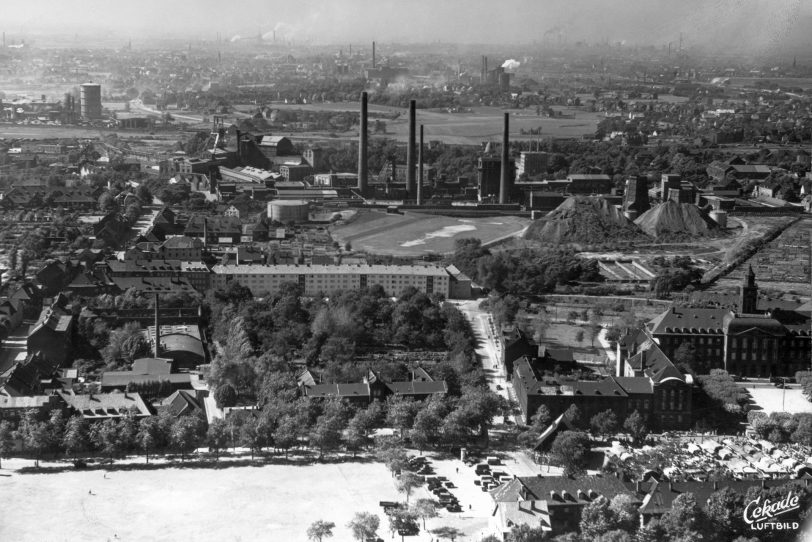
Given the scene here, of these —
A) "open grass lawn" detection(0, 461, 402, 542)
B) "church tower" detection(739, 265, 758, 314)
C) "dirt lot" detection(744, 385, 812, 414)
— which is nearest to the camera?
"open grass lawn" detection(0, 461, 402, 542)

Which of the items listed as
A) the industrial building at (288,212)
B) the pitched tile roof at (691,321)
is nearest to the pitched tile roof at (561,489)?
the pitched tile roof at (691,321)

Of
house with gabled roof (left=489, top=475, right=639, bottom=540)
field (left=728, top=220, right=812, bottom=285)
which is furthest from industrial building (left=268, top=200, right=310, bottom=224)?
house with gabled roof (left=489, top=475, right=639, bottom=540)

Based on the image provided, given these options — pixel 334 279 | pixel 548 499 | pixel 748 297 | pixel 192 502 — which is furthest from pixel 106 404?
pixel 748 297

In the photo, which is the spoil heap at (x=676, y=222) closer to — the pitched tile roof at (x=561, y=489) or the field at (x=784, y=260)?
the field at (x=784, y=260)

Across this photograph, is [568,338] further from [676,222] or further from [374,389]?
[676,222]

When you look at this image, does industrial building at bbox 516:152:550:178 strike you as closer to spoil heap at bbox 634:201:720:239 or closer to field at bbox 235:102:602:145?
field at bbox 235:102:602:145
